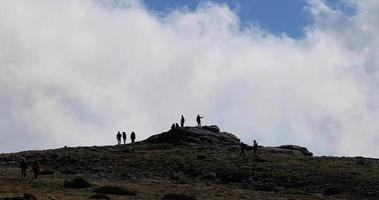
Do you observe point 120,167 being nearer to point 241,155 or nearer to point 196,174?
point 196,174

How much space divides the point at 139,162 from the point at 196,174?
27.3 feet

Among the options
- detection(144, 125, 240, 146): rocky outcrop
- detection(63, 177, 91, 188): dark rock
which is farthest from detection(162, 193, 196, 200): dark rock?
detection(144, 125, 240, 146): rocky outcrop

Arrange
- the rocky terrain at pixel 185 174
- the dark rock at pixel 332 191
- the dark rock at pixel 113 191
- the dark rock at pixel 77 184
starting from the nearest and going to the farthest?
the dark rock at pixel 113 191 < the rocky terrain at pixel 185 174 < the dark rock at pixel 77 184 < the dark rock at pixel 332 191

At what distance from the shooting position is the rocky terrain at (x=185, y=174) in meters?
53.7

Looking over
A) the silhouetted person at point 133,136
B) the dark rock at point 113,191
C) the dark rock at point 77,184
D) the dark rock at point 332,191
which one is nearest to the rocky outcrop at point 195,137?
the silhouetted person at point 133,136

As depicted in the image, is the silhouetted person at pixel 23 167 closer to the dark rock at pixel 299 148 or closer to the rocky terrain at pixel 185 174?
the rocky terrain at pixel 185 174

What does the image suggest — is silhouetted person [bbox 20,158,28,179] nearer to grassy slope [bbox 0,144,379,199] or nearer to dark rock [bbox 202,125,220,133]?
grassy slope [bbox 0,144,379,199]

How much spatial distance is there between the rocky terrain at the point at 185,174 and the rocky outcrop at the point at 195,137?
3.35 feet

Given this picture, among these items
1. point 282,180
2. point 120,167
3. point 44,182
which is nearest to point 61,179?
point 44,182

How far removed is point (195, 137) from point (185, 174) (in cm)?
2515

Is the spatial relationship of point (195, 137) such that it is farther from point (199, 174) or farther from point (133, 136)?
point (199, 174)

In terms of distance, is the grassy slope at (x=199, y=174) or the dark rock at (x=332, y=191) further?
the dark rock at (x=332, y=191)

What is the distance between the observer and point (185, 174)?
6881 cm

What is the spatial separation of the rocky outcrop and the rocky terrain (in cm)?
102
